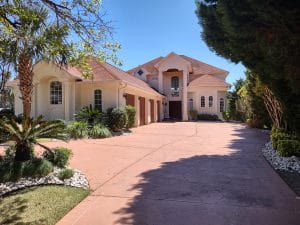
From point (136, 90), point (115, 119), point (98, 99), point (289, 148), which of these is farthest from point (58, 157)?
point (136, 90)

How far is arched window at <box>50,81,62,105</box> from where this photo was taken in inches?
904

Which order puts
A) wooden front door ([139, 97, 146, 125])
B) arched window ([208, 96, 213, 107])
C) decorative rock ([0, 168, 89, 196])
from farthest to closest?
arched window ([208, 96, 213, 107])
wooden front door ([139, 97, 146, 125])
decorative rock ([0, 168, 89, 196])

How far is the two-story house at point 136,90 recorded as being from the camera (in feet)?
73.0

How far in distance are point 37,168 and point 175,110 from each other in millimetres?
32307

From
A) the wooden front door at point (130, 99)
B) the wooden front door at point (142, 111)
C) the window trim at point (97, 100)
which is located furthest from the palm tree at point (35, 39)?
the wooden front door at point (142, 111)

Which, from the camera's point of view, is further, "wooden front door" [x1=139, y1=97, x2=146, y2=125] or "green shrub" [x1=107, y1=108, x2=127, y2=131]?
"wooden front door" [x1=139, y1=97, x2=146, y2=125]

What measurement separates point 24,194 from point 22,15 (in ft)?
14.7

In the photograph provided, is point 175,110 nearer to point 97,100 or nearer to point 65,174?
point 97,100

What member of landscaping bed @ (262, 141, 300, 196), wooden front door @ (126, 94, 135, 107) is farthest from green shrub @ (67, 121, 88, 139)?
landscaping bed @ (262, 141, 300, 196)

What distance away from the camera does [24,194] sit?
724 centimetres

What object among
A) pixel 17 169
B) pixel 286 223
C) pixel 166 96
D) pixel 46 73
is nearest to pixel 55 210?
pixel 17 169

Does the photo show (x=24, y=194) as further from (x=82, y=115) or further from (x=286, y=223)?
(x=82, y=115)

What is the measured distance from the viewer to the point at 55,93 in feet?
75.9

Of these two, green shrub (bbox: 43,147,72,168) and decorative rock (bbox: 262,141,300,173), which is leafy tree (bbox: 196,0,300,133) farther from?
green shrub (bbox: 43,147,72,168)
